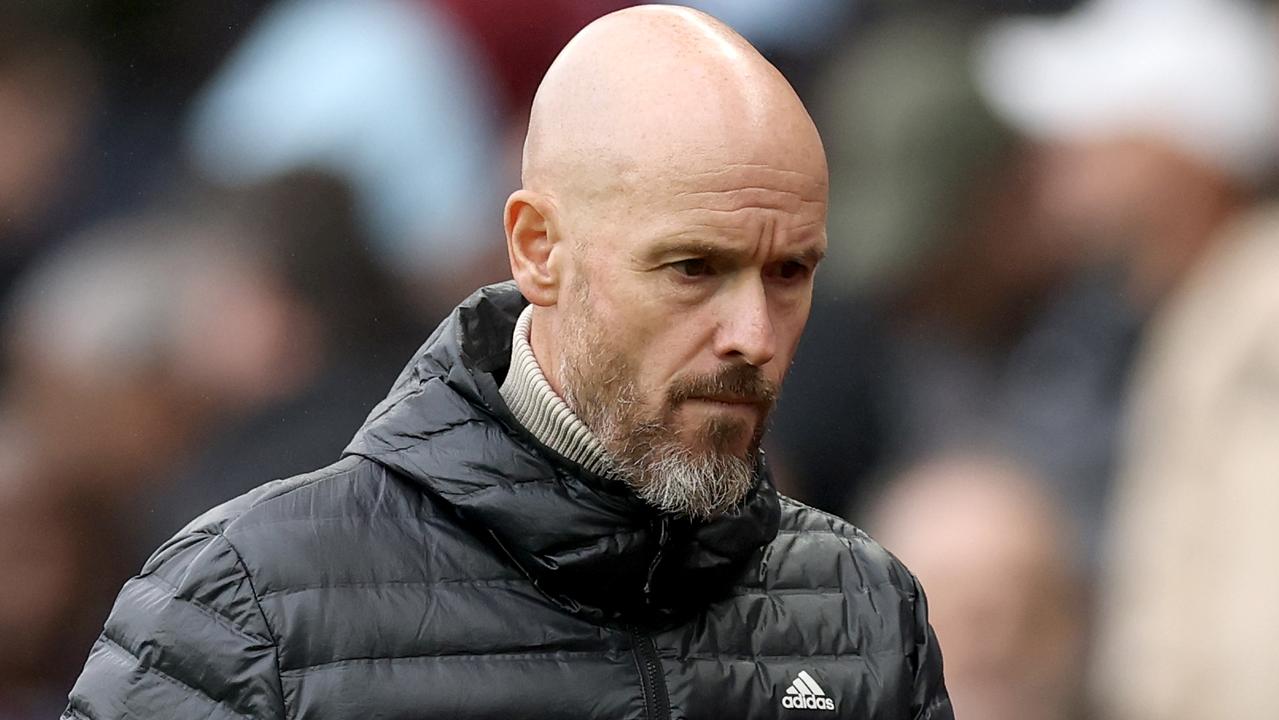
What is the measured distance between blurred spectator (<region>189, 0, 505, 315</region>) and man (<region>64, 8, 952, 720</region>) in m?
2.28

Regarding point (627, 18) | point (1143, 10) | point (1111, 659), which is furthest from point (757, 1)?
point (627, 18)

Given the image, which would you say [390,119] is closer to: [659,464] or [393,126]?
[393,126]

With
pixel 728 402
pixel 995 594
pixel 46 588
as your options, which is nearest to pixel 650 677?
pixel 728 402

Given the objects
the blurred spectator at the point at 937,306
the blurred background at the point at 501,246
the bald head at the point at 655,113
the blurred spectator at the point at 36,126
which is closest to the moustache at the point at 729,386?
the bald head at the point at 655,113

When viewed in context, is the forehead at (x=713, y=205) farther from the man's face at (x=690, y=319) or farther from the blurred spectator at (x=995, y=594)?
the blurred spectator at (x=995, y=594)

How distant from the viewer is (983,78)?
4.66 meters

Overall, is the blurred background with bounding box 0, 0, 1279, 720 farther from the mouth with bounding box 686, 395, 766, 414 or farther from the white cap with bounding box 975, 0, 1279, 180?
the mouth with bounding box 686, 395, 766, 414

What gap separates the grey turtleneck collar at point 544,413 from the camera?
2237mm

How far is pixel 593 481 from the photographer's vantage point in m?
2.23

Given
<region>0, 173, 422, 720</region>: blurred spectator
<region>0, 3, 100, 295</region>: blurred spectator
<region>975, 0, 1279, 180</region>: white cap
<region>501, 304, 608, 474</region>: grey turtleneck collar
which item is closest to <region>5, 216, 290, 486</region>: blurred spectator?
<region>0, 173, 422, 720</region>: blurred spectator

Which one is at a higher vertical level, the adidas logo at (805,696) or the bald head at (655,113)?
the bald head at (655,113)

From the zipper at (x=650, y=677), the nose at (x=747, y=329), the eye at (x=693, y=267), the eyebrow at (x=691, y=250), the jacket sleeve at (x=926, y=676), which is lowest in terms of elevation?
the jacket sleeve at (x=926, y=676)

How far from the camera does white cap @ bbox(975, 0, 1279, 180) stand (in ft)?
14.8

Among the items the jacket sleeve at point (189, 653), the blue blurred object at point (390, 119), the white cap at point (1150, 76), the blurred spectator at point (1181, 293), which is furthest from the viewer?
the blue blurred object at point (390, 119)
